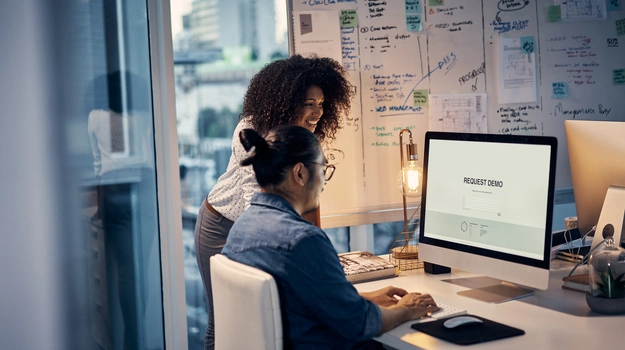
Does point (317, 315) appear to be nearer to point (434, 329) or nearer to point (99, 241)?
point (434, 329)

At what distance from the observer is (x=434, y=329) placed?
1.79m

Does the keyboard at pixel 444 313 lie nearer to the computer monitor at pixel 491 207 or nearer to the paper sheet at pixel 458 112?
the computer monitor at pixel 491 207

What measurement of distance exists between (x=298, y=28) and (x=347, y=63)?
28 centimetres

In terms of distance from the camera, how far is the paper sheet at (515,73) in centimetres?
350

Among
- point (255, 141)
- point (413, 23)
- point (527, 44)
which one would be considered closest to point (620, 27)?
point (527, 44)

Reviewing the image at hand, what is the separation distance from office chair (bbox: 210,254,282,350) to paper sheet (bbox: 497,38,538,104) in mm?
2181

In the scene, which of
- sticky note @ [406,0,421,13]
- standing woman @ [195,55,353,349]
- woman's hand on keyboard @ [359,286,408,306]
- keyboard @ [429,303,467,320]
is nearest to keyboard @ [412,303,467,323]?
keyboard @ [429,303,467,320]

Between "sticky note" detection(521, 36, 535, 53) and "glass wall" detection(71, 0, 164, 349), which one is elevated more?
"sticky note" detection(521, 36, 535, 53)

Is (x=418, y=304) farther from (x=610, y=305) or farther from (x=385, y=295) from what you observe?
(x=610, y=305)

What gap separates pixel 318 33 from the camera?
10.4 feet

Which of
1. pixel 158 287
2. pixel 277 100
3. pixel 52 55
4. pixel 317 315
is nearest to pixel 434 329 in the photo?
pixel 317 315

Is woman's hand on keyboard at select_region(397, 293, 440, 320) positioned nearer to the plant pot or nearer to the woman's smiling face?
the plant pot

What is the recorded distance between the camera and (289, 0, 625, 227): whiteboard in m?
3.24

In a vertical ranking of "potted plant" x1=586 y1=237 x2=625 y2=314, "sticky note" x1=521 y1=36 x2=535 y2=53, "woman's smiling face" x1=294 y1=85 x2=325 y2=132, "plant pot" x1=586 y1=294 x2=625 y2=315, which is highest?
"sticky note" x1=521 y1=36 x2=535 y2=53
